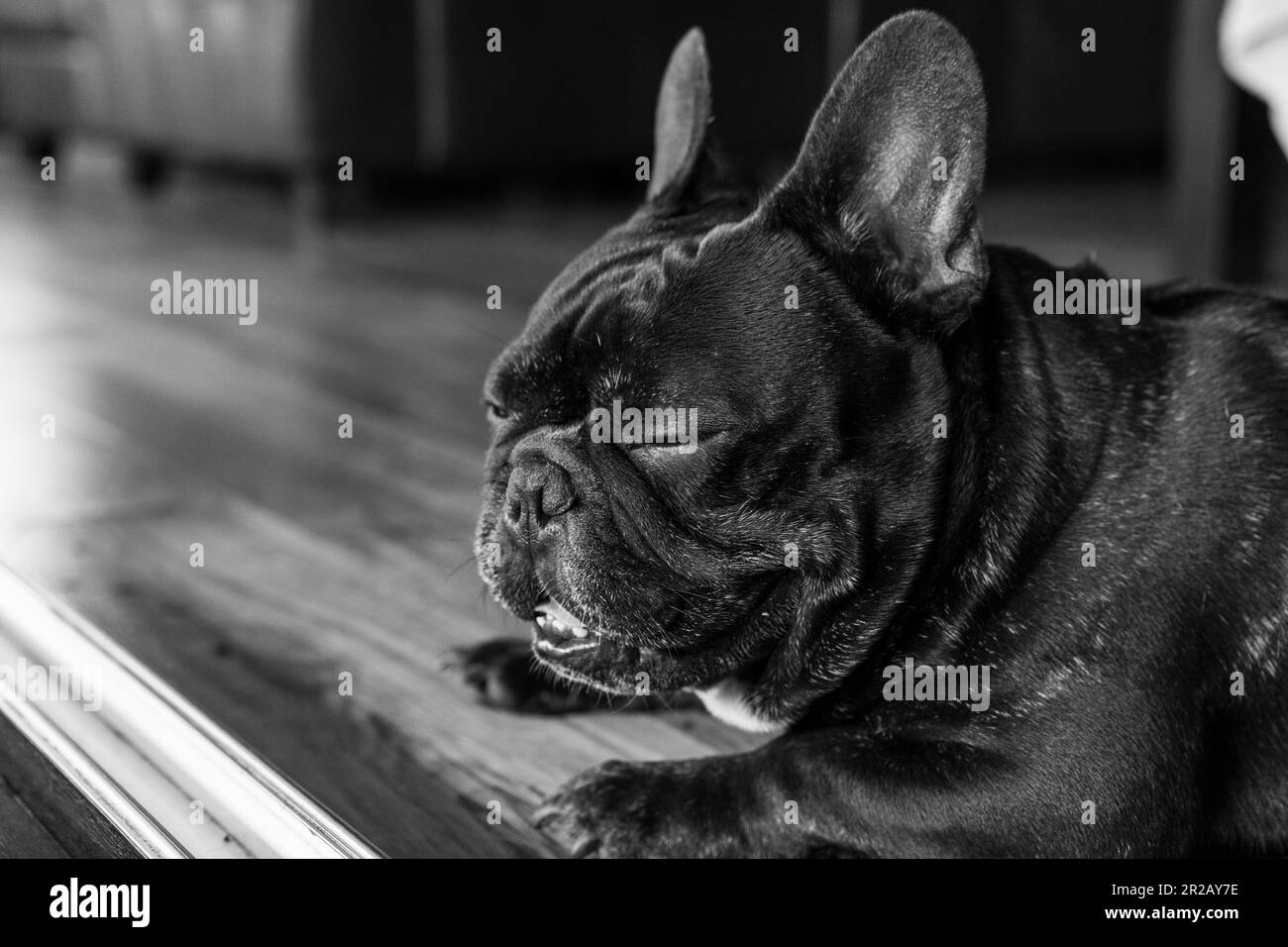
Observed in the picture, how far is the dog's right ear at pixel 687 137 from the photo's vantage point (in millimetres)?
1290

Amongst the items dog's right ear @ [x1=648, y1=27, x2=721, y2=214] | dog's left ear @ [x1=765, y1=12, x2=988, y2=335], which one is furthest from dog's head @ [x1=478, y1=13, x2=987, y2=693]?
dog's right ear @ [x1=648, y1=27, x2=721, y2=214]

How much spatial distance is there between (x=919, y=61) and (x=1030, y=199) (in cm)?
426

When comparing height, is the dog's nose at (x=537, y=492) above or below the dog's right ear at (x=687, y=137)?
below

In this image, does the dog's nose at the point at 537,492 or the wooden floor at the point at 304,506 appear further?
the wooden floor at the point at 304,506

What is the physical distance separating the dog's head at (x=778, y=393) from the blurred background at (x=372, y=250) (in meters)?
0.24

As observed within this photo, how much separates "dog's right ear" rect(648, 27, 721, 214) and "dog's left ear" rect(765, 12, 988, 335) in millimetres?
201

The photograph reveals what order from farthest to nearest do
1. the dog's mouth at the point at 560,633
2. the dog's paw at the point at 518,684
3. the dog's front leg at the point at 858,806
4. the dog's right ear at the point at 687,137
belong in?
the dog's paw at the point at 518,684 → the dog's right ear at the point at 687,137 → the dog's mouth at the point at 560,633 → the dog's front leg at the point at 858,806

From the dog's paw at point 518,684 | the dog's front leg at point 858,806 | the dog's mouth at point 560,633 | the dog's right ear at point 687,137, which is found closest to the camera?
the dog's front leg at point 858,806

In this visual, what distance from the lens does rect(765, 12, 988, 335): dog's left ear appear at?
1031 millimetres

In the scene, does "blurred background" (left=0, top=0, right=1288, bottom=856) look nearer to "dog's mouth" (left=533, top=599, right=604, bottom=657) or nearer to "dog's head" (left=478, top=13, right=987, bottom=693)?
"dog's mouth" (left=533, top=599, right=604, bottom=657)

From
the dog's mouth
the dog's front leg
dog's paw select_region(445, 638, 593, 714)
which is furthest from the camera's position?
dog's paw select_region(445, 638, 593, 714)

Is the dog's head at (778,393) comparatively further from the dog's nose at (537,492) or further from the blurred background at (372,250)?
the blurred background at (372,250)

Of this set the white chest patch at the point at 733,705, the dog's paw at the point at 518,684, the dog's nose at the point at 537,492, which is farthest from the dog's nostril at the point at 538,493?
the dog's paw at the point at 518,684

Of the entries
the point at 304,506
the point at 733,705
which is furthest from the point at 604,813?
the point at 304,506
